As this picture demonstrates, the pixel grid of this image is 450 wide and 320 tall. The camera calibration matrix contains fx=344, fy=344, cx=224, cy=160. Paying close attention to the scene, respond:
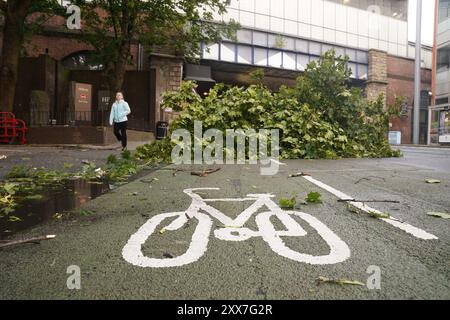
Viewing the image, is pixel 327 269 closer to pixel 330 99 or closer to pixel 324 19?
pixel 330 99

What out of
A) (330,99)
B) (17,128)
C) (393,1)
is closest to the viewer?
(330,99)

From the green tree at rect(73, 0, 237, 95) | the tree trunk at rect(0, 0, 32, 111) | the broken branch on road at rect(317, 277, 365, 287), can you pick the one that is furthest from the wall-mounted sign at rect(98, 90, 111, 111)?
the broken branch on road at rect(317, 277, 365, 287)

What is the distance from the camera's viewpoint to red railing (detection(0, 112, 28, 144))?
47.8 ft

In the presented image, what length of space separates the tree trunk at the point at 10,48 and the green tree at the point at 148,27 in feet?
14.5

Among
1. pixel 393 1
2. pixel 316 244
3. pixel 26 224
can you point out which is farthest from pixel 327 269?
pixel 393 1

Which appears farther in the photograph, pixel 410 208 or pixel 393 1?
pixel 393 1

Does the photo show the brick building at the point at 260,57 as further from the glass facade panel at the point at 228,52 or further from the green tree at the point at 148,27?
the green tree at the point at 148,27

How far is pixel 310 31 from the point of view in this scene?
3088cm

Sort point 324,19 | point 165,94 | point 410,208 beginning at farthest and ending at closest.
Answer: point 324,19, point 165,94, point 410,208

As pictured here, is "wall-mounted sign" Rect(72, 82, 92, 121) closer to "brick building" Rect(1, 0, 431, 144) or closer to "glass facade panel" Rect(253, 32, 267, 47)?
"brick building" Rect(1, 0, 431, 144)

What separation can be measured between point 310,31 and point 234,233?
31.6 m

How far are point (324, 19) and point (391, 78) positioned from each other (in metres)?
10.2

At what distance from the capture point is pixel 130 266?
2062 mm

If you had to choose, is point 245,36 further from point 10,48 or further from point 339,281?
point 339,281
